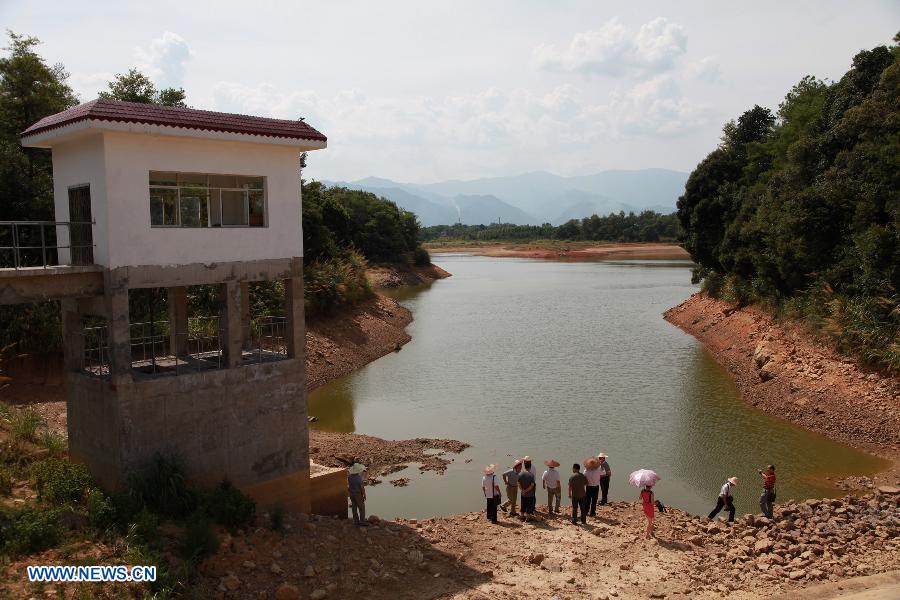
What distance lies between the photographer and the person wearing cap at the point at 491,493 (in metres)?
13.6

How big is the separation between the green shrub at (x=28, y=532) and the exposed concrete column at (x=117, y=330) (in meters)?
2.30

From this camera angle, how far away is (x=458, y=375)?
28141mm

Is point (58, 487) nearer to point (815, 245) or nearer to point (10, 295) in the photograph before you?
point (10, 295)

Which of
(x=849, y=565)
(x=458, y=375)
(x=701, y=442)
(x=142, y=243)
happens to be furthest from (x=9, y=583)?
(x=458, y=375)

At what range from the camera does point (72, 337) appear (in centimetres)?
1275

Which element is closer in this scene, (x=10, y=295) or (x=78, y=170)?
(x=10, y=295)

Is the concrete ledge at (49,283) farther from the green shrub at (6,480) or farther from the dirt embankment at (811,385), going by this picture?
the dirt embankment at (811,385)

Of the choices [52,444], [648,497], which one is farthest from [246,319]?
[648,497]

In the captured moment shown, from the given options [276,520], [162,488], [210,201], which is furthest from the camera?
[210,201]

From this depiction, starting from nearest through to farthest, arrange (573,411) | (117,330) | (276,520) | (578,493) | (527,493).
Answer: (117,330), (276,520), (578,493), (527,493), (573,411)

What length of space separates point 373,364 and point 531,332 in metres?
10.6

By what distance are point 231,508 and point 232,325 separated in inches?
127

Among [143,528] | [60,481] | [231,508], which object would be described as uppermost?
[60,481]

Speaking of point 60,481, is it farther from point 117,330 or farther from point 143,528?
point 117,330
